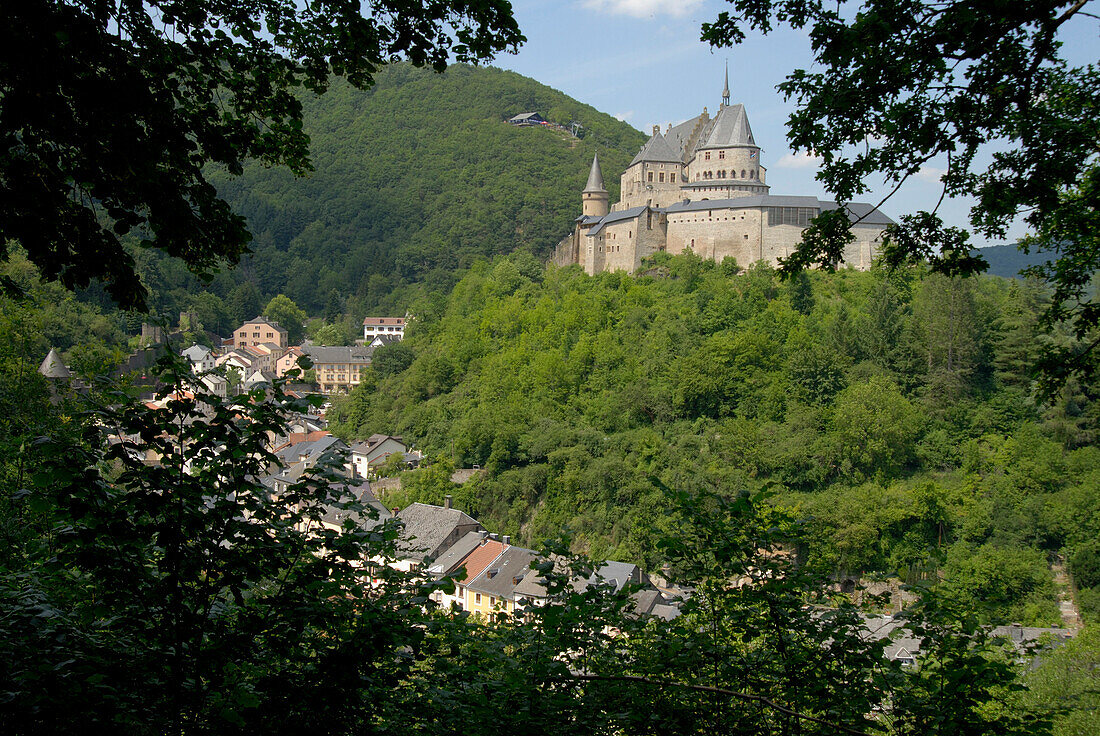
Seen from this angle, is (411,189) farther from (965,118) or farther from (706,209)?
(965,118)

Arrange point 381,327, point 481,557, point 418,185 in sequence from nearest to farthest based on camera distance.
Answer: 1. point 481,557
2. point 381,327
3. point 418,185

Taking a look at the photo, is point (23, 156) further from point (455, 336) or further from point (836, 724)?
point (455, 336)

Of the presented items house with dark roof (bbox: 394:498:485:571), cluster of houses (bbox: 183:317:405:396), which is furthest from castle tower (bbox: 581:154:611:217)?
house with dark roof (bbox: 394:498:485:571)

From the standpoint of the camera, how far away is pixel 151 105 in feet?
13.6

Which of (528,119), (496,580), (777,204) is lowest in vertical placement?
(496,580)

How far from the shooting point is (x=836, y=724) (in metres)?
4.46

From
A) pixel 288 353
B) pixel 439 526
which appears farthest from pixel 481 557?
pixel 288 353

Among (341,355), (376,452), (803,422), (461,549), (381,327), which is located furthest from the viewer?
(381,327)

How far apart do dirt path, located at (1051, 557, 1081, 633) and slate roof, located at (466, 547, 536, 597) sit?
53.7ft

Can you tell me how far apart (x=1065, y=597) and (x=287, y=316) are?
74.2 metres

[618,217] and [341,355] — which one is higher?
[618,217]

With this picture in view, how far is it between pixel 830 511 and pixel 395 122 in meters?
101

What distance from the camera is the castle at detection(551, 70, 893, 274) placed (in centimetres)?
4250

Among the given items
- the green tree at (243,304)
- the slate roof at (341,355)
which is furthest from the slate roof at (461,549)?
the green tree at (243,304)
